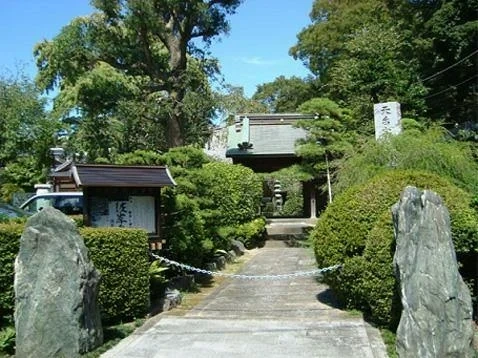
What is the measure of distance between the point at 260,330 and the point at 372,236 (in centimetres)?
202

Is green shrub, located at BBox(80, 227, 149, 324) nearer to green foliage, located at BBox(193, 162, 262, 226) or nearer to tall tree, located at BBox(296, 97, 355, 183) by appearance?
green foliage, located at BBox(193, 162, 262, 226)

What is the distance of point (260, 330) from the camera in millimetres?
7945

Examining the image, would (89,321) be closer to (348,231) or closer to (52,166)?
(348,231)

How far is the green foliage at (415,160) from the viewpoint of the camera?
36.4ft

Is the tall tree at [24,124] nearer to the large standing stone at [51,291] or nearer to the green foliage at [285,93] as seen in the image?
the large standing stone at [51,291]

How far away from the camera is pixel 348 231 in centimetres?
868

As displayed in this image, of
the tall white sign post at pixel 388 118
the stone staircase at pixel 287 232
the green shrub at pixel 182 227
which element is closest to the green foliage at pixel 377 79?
the stone staircase at pixel 287 232

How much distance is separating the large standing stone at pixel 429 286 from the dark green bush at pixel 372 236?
3.65 ft

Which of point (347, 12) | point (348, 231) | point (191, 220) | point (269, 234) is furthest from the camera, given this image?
point (347, 12)

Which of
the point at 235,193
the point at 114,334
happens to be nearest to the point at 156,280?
the point at 114,334

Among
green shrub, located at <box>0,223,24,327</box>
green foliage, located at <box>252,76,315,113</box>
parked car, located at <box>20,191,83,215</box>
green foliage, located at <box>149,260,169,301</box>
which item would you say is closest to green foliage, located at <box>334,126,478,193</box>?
green foliage, located at <box>149,260,169,301</box>

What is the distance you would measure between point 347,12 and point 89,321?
2893 cm

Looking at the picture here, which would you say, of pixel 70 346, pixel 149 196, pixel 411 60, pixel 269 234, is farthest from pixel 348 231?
pixel 411 60

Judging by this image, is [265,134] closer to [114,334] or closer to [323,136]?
[323,136]
